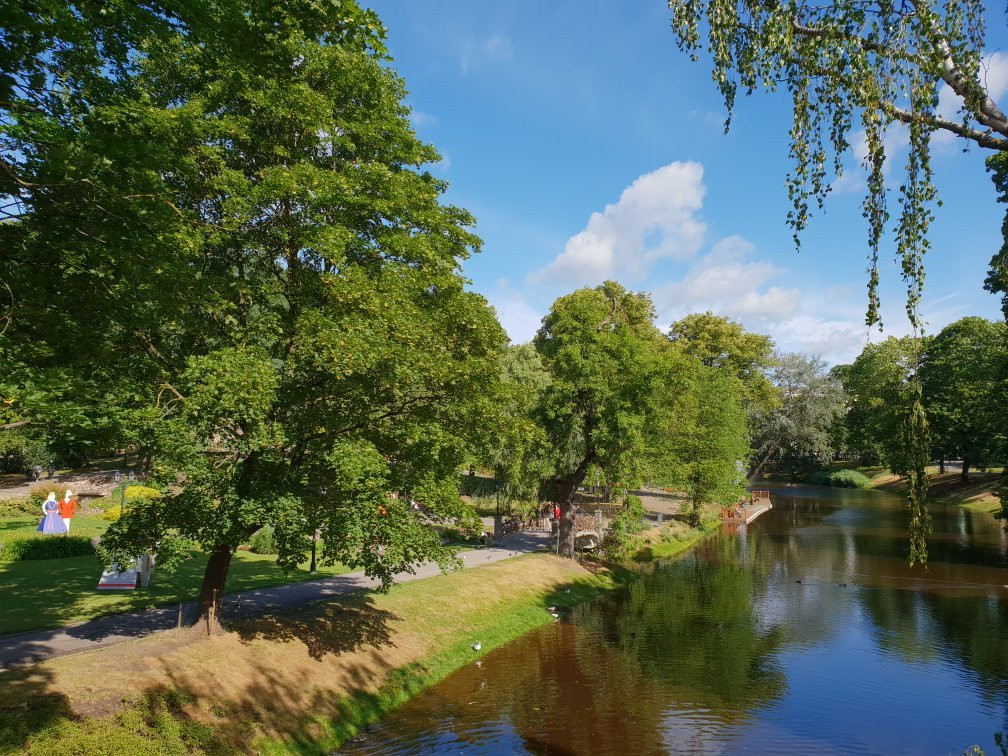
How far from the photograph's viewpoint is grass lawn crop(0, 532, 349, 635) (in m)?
16.0

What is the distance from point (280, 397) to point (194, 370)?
2.47 metres

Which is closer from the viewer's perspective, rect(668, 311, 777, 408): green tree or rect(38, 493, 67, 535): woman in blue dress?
rect(38, 493, 67, 535): woman in blue dress

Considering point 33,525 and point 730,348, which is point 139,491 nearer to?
point 33,525

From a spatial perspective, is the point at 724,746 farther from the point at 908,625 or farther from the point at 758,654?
the point at 908,625

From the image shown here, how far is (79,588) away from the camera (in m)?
19.2

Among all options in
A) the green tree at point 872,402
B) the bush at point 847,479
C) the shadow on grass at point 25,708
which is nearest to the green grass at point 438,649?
the shadow on grass at point 25,708

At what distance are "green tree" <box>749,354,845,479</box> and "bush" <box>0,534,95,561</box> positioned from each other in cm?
6848

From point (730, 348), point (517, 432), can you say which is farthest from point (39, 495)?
point (730, 348)

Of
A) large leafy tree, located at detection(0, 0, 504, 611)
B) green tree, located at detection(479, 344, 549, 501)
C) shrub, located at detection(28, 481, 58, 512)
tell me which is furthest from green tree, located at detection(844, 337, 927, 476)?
shrub, located at detection(28, 481, 58, 512)

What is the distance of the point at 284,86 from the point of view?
1290 centimetres

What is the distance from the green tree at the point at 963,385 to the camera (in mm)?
52219

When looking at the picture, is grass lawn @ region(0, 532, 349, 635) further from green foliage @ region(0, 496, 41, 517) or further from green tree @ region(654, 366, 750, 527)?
green tree @ region(654, 366, 750, 527)

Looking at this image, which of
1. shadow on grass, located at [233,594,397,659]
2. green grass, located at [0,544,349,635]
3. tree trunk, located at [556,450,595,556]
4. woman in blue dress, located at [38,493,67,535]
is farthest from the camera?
tree trunk, located at [556,450,595,556]

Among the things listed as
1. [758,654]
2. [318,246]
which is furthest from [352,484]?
[758,654]
